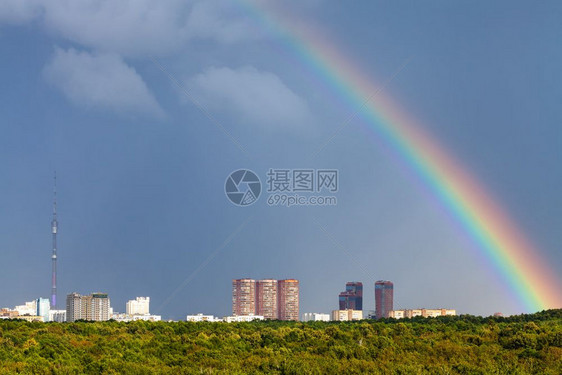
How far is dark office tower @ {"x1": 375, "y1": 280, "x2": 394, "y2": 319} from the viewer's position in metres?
130

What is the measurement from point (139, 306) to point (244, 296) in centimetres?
4858

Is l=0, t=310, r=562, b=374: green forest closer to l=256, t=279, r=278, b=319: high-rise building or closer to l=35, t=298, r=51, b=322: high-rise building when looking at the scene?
l=256, t=279, r=278, b=319: high-rise building

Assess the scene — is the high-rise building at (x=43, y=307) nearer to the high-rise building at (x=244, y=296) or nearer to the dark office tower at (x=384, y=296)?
the high-rise building at (x=244, y=296)

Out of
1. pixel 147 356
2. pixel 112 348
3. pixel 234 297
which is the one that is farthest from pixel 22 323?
pixel 234 297

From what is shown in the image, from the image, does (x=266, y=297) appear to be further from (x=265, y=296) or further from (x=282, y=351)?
(x=282, y=351)

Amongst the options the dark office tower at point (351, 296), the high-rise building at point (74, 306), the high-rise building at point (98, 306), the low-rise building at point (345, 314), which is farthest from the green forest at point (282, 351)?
the high-rise building at point (74, 306)

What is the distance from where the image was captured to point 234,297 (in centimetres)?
12744

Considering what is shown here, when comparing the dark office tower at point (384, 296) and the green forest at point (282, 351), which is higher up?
the green forest at point (282, 351)

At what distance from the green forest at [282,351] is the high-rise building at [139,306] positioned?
122477 mm

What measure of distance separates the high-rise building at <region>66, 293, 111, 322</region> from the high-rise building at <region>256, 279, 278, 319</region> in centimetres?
4062

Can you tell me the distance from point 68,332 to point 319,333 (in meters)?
15.8

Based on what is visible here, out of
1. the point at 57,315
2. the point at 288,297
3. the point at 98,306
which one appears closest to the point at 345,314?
the point at 288,297

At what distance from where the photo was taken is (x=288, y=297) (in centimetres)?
12794

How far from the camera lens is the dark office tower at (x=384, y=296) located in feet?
427
